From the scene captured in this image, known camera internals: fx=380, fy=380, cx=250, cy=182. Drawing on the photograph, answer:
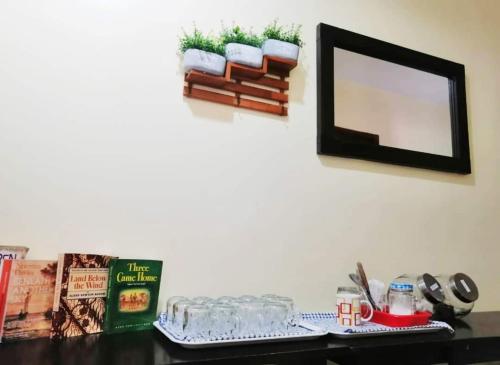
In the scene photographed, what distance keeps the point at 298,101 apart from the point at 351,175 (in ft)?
1.16

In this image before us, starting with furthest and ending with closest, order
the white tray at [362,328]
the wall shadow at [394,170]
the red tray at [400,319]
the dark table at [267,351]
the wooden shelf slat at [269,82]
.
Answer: the wall shadow at [394,170] < the wooden shelf slat at [269,82] < the red tray at [400,319] < the white tray at [362,328] < the dark table at [267,351]

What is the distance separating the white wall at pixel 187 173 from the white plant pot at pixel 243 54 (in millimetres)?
137

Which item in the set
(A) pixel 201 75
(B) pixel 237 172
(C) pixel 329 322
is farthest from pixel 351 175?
(A) pixel 201 75

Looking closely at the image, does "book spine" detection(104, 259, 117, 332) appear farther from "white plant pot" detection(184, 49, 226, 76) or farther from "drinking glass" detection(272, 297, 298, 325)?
"white plant pot" detection(184, 49, 226, 76)

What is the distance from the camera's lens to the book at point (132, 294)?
3.23 feet

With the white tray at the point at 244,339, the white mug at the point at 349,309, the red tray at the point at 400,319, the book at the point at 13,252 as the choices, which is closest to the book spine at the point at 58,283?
the book at the point at 13,252

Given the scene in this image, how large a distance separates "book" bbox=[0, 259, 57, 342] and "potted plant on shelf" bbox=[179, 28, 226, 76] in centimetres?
71

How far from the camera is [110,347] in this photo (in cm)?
86

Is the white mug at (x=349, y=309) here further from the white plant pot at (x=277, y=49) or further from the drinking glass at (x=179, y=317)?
the white plant pot at (x=277, y=49)

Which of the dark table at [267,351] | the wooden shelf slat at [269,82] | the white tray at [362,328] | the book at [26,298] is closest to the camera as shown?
the dark table at [267,351]

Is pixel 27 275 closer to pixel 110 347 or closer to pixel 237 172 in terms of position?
pixel 110 347

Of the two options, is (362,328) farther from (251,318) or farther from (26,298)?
(26,298)

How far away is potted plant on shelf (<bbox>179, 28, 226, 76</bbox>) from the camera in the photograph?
1.20m

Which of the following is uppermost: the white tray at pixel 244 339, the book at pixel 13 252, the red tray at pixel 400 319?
the book at pixel 13 252
